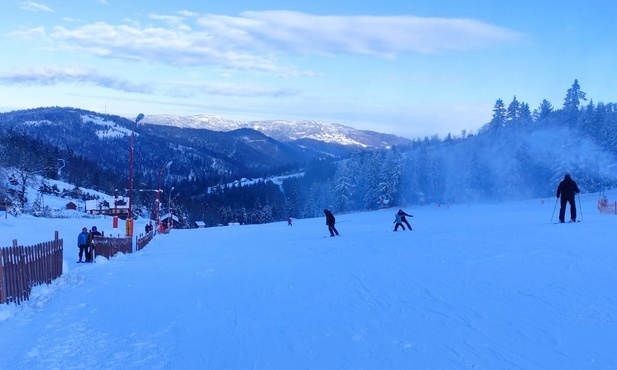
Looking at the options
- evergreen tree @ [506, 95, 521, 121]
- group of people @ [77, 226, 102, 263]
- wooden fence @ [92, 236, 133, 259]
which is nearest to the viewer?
group of people @ [77, 226, 102, 263]

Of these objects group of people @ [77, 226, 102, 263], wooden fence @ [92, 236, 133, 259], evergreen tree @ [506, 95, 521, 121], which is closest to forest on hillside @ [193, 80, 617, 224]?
evergreen tree @ [506, 95, 521, 121]

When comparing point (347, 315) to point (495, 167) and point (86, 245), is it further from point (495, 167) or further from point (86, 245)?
point (495, 167)

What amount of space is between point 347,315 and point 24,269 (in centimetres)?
713

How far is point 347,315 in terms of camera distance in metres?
7.90

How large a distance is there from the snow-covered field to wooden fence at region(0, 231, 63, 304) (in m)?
0.26

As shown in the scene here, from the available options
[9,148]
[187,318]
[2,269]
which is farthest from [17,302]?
[9,148]

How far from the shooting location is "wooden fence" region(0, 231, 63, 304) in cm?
1020

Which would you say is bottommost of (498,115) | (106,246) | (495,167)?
(106,246)

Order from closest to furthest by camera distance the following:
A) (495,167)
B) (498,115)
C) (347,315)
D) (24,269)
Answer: (347,315), (24,269), (495,167), (498,115)

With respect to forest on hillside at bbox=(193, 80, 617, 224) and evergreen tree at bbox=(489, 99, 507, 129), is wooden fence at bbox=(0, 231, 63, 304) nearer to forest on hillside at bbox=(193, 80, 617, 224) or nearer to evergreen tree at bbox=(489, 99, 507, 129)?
forest on hillside at bbox=(193, 80, 617, 224)

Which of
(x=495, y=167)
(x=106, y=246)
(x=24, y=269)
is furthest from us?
(x=495, y=167)

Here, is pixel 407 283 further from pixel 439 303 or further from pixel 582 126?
pixel 582 126

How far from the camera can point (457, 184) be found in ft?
256

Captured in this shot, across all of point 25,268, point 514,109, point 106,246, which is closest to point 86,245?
point 106,246
